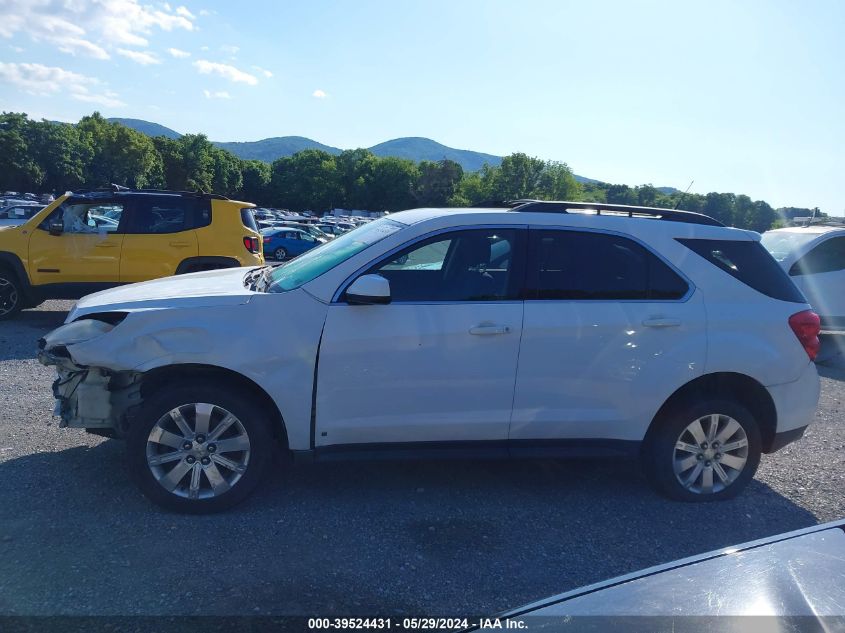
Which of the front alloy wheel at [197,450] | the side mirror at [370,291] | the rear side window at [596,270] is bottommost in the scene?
the front alloy wheel at [197,450]

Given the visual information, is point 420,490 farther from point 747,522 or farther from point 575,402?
point 747,522

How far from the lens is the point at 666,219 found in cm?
466

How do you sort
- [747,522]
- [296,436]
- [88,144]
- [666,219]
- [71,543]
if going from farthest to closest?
1. [88,144]
2. [666,219]
3. [747,522]
4. [296,436]
5. [71,543]

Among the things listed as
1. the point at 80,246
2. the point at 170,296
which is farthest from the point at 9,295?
the point at 170,296

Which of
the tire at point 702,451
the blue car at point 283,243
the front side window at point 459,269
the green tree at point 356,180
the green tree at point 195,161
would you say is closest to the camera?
the front side window at point 459,269

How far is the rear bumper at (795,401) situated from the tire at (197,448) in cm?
332

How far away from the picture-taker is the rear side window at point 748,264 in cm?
449

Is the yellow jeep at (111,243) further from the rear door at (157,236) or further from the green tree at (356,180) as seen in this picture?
the green tree at (356,180)

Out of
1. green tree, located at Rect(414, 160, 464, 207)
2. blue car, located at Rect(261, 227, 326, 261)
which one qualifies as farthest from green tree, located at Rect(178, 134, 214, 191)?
blue car, located at Rect(261, 227, 326, 261)

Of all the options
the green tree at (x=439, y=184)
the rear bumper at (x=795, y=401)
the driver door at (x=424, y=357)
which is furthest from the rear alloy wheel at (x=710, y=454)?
the green tree at (x=439, y=184)

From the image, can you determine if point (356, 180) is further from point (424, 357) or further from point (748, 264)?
point (424, 357)

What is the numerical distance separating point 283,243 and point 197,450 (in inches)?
1060

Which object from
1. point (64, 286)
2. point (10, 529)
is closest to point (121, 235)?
point (64, 286)

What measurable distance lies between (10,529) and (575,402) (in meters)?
3.33
